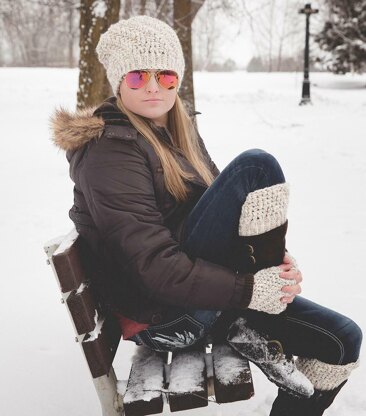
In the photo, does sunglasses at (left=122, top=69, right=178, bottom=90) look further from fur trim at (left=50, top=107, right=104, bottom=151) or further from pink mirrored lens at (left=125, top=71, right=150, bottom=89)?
fur trim at (left=50, top=107, right=104, bottom=151)

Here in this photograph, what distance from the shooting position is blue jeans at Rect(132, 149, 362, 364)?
5.55 ft

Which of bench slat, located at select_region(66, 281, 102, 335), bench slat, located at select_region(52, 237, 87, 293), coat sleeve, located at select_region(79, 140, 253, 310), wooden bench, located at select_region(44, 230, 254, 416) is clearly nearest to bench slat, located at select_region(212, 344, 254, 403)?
wooden bench, located at select_region(44, 230, 254, 416)

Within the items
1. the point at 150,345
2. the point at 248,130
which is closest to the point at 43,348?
the point at 150,345

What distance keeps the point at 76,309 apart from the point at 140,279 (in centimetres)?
25

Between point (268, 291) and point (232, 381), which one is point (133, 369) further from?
point (268, 291)

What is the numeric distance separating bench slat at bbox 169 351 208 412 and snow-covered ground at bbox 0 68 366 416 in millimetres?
632

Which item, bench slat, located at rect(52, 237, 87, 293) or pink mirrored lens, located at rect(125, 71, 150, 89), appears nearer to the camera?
bench slat, located at rect(52, 237, 87, 293)

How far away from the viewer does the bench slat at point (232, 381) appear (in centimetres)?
170

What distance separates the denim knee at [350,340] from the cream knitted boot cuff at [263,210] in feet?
1.64

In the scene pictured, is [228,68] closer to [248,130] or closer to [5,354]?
[248,130]

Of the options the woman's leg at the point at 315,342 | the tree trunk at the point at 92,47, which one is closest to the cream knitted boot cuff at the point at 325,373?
the woman's leg at the point at 315,342

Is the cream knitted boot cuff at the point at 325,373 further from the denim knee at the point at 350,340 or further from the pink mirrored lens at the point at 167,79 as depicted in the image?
the pink mirrored lens at the point at 167,79

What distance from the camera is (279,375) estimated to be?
5.78 ft

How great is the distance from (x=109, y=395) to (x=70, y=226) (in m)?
3.33
